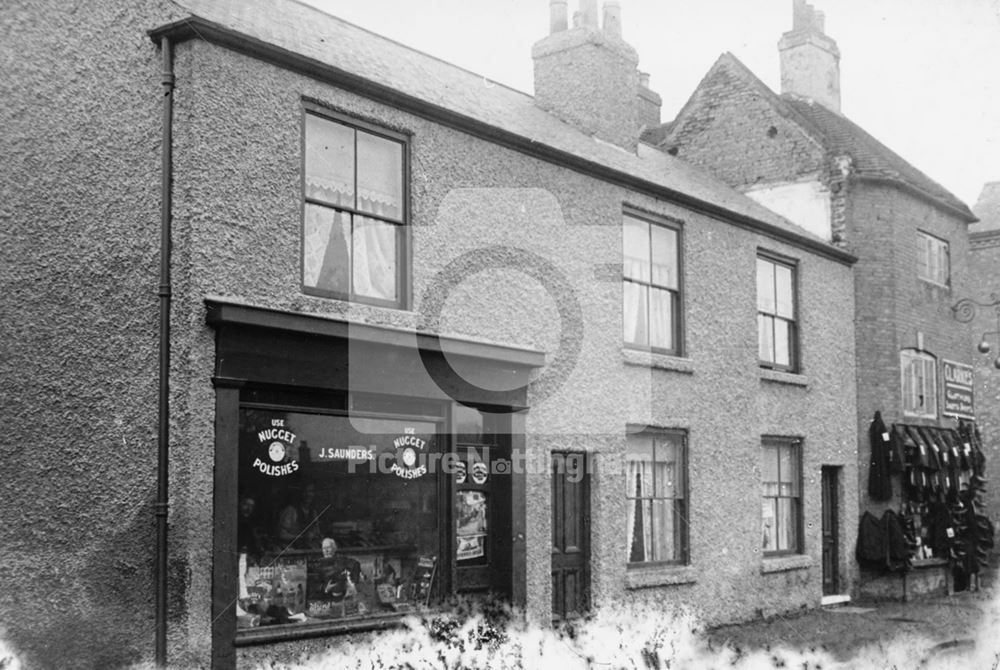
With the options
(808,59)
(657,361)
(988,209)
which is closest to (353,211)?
A: (657,361)

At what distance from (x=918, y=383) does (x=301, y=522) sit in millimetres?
12917

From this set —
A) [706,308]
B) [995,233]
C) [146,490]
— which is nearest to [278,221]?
[146,490]

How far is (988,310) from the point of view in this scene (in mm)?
27719

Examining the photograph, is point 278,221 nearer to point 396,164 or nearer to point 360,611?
point 396,164

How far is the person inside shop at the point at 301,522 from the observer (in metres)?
8.95

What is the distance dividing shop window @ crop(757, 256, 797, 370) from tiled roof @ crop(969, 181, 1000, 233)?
1367 centimetres

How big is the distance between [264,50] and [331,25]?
388 centimetres

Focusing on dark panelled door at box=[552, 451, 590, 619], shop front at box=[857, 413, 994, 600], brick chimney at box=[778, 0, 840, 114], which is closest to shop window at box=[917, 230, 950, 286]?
shop front at box=[857, 413, 994, 600]

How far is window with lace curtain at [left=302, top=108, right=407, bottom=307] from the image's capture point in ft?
31.0

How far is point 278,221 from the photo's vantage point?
29.6 feet

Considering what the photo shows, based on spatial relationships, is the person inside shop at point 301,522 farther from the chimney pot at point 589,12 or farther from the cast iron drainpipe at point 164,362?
the chimney pot at point 589,12

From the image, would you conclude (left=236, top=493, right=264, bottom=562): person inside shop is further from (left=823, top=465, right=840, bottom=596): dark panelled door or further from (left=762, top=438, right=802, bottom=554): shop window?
(left=823, top=465, right=840, bottom=596): dark panelled door

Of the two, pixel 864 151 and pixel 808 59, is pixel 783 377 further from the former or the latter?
pixel 808 59

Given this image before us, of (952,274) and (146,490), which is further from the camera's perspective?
(952,274)
